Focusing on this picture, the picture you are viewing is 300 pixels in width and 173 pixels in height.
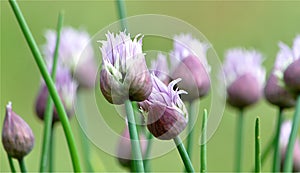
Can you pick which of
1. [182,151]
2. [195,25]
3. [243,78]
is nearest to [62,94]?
[243,78]

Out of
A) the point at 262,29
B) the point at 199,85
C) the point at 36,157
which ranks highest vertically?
the point at 262,29

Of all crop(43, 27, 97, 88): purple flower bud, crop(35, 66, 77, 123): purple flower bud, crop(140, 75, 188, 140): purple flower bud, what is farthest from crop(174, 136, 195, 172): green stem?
crop(43, 27, 97, 88): purple flower bud

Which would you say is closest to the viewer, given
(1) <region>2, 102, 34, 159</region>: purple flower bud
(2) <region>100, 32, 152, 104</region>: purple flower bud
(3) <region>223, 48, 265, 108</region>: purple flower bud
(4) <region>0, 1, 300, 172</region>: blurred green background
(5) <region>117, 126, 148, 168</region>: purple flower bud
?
(2) <region>100, 32, 152, 104</region>: purple flower bud

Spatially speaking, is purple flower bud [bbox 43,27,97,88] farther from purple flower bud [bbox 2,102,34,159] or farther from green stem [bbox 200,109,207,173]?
green stem [bbox 200,109,207,173]

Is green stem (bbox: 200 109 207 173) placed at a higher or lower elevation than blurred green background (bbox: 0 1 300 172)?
lower

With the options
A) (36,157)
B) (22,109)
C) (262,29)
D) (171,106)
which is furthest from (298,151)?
(262,29)

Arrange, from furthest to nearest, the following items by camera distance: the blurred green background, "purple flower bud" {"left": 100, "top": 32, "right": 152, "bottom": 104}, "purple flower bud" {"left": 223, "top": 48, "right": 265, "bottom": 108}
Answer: the blurred green background < "purple flower bud" {"left": 223, "top": 48, "right": 265, "bottom": 108} < "purple flower bud" {"left": 100, "top": 32, "right": 152, "bottom": 104}

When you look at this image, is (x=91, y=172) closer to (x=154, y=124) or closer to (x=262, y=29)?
(x=154, y=124)
